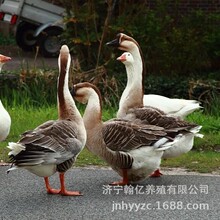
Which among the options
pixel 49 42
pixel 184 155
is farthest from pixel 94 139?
pixel 49 42

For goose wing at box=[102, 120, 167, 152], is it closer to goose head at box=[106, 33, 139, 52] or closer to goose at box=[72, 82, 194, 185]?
goose at box=[72, 82, 194, 185]

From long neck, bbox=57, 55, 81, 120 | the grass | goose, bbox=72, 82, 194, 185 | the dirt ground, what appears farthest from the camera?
the dirt ground

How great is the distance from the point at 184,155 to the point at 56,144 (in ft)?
9.68

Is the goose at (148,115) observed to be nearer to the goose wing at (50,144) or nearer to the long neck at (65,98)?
the long neck at (65,98)

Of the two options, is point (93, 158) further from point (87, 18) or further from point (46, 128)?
point (87, 18)

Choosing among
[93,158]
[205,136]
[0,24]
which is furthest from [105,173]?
[0,24]

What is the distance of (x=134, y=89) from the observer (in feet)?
30.1

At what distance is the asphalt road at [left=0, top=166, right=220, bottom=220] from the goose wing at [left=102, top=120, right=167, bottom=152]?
1.51 feet

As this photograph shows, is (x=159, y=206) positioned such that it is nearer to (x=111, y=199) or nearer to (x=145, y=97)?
(x=111, y=199)

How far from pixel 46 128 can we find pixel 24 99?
19.1ft

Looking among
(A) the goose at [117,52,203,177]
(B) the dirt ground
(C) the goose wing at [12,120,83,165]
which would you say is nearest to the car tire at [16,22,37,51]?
(B) the dirt ground

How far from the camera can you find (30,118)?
1149cm

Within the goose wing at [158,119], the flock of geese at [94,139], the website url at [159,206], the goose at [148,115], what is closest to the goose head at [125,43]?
the goose at [148,115]

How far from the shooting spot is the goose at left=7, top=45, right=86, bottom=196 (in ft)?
22.7
